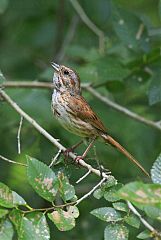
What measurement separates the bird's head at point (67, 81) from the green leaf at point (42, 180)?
242cm

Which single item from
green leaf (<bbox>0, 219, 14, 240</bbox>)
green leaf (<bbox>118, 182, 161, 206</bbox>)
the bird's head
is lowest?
green leaf (<bbox>0, 219, 14, 240</bbox>)

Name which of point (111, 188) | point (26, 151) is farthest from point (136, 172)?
point (111, 188)

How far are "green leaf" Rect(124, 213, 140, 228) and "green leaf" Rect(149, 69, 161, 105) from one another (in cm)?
229

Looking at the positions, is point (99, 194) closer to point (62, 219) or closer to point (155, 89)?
point (62, 219)

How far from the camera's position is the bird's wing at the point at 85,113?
18.9 feet

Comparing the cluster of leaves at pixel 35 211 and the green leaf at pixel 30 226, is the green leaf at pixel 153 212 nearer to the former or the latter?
the cluster of leaves at pixel 35 211

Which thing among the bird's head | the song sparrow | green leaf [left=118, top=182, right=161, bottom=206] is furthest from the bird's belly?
green leaf [left=118, top=182, right=161, bottom=206]

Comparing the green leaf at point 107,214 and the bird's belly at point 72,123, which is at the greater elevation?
the bird's belly at point 72,123

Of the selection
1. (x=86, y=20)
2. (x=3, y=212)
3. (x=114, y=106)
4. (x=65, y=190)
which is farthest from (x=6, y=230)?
(x=86, y=20)

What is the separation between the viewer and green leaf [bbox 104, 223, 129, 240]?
3719 mm

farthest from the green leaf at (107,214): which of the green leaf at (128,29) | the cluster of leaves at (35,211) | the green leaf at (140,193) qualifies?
the green leaf at (128,29)

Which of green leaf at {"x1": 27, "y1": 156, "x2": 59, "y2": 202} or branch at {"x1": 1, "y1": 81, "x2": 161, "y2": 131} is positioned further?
branch at {"x1": 1, "y1": 81, "x2": 161, "y2": 131}

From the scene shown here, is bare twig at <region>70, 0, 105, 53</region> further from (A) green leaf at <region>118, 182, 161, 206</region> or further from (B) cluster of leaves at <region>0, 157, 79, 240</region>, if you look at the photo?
(A) green leaf at <region>118, 182, 161, 206</region>

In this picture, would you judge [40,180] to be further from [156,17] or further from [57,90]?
[156,17]
